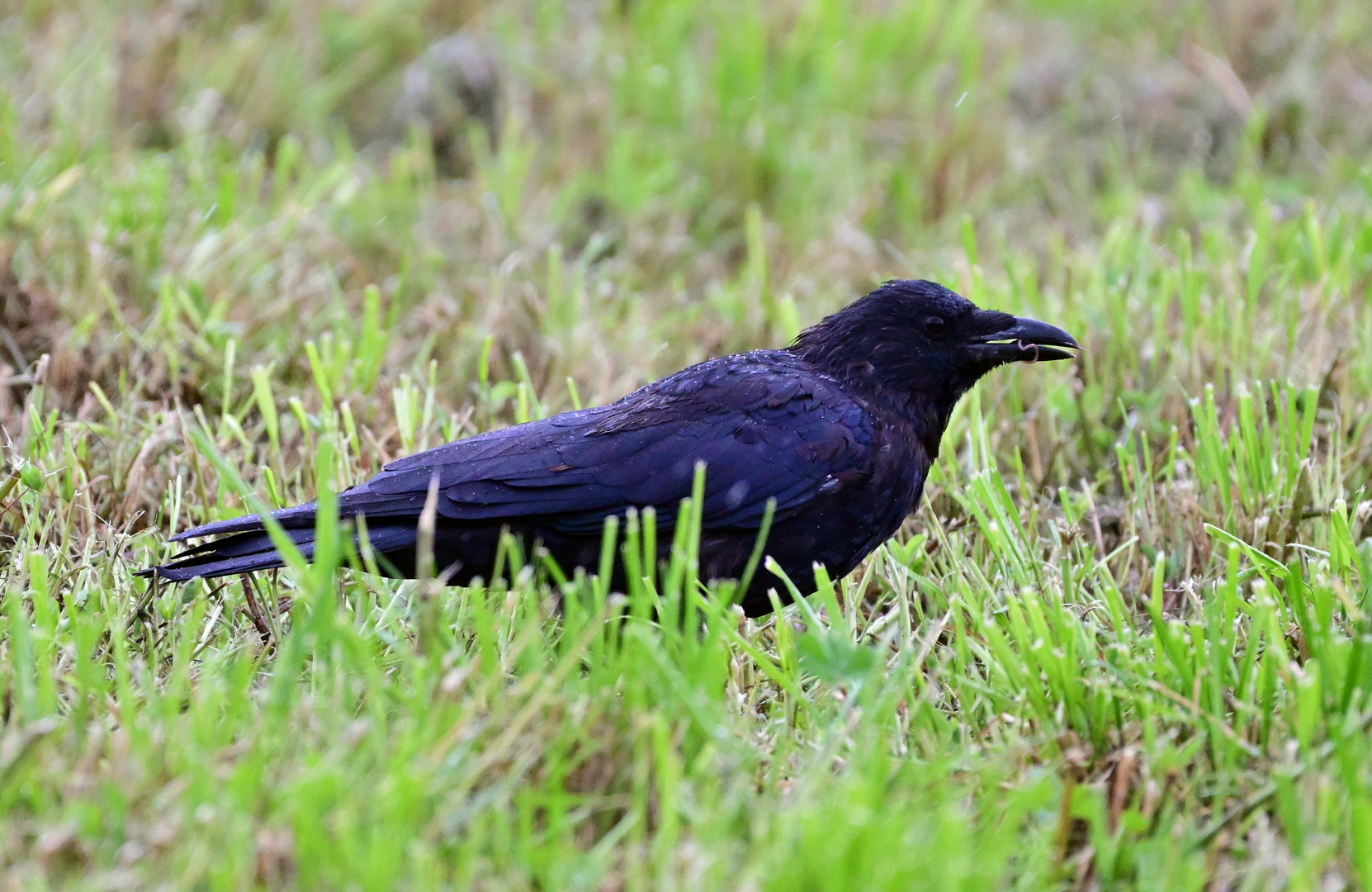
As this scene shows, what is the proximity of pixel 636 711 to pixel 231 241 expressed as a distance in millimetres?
3118

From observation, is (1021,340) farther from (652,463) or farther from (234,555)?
(234,555)

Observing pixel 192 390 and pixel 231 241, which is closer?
pixel 192 390

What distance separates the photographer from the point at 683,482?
3.18m

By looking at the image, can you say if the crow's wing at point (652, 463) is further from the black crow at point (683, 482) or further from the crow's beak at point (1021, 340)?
the crow's beak at point (1021, 340)

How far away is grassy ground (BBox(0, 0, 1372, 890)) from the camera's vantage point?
2182mm

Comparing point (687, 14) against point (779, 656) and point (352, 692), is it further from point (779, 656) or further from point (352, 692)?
point (352, 692)

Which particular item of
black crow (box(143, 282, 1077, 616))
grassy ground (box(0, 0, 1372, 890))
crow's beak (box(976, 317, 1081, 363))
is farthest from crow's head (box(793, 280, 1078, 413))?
grassy ground (box(0, 0, 1372, 890))

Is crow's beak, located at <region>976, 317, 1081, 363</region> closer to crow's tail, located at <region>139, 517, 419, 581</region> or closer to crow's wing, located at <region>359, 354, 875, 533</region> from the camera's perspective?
crow's wing, located at <region>359, 354, 875, 533</region>

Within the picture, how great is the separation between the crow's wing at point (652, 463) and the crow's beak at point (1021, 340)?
15.8 inches

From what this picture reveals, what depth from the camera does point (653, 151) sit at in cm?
616

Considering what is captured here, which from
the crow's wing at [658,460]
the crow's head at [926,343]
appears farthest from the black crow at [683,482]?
the crow's head at [926,343]

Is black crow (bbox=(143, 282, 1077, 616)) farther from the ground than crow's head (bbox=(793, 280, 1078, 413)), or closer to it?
closer to it

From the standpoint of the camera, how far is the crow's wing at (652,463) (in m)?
3.17

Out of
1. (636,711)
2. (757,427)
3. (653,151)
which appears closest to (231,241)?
(653,151)
